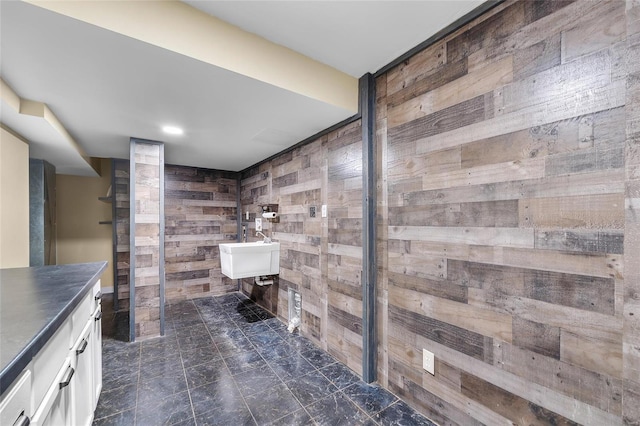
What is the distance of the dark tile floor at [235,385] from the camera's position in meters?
1.62

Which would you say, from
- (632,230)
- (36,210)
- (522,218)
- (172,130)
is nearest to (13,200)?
(36,210)

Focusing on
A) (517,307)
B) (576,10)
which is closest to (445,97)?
(576,10)

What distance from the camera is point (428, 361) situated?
155 centimetres

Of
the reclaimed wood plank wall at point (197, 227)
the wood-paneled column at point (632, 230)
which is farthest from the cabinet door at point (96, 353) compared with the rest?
the wood-paneled column at point (632, 230)

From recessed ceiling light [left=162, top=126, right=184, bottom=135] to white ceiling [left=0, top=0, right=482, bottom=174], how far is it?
122 millimetres

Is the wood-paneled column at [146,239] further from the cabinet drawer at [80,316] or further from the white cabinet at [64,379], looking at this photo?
the cabinet drawer at [80,316]

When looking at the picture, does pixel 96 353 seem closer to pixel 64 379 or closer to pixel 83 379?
pixel 83 379

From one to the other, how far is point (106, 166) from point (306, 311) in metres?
4.24

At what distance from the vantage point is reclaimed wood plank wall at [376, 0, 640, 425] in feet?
3.11

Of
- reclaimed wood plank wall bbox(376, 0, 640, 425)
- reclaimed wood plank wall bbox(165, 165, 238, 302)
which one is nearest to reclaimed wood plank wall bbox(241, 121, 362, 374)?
reclaimed wood plank wall bbox(376, 0, 640, 425)

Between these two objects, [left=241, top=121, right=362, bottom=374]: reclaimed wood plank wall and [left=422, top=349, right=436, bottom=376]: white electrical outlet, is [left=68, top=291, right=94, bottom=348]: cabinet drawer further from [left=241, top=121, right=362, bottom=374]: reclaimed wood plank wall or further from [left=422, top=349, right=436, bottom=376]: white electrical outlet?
[left=422, top=349, right=436, bottom=376]: white electrical outlet

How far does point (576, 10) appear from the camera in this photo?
1.04 metres

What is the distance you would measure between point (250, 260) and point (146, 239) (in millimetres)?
1083

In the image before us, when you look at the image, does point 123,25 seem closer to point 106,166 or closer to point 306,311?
point 306,311
